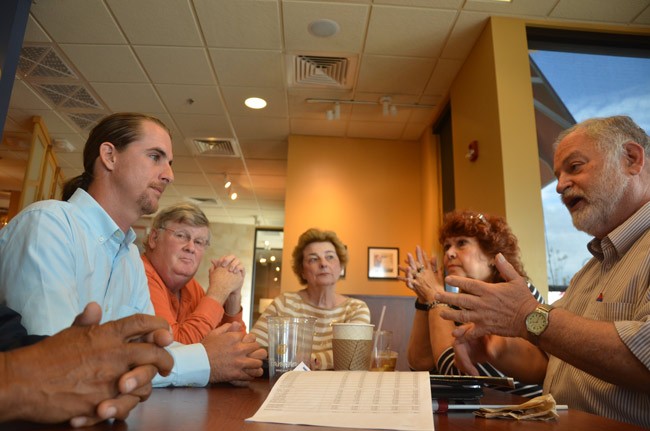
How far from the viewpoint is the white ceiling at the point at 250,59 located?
10.1ft

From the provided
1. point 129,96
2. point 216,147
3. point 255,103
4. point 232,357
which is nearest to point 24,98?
point 129,96

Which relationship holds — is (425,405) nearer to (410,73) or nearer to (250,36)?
(250,36)

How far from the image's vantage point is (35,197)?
16.3 ft

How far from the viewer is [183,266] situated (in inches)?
78.8

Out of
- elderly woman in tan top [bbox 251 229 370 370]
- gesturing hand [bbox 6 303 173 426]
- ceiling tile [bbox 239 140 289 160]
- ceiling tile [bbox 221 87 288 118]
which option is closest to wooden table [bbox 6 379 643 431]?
gesturing hand [bbox 6 303 173 426]

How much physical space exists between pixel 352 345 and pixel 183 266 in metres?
1.03

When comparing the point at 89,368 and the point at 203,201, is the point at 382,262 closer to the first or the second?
the point at 203,201

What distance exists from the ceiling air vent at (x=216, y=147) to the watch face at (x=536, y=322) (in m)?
4.62

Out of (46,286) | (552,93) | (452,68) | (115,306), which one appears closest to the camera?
(46,286)

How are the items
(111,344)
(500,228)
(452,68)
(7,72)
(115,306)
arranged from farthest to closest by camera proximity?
1. (452,68)
2. (7,72)
3. (500,228)
4. (115,306)
5. (111,344)

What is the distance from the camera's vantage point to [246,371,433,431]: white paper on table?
59 cm

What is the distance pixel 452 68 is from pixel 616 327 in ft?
10.2

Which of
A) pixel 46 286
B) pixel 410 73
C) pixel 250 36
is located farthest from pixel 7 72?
pixel 410 73

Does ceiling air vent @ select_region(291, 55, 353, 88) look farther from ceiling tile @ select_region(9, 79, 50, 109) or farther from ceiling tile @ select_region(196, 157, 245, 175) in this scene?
ceiling tile @ select_region(9, 79, 50, 109)
